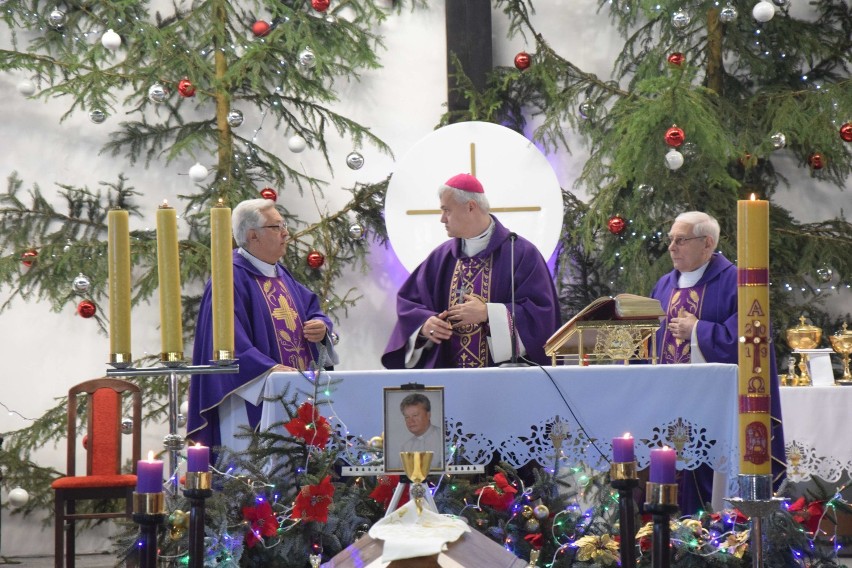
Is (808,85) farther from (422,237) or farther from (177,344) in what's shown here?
(177,344)

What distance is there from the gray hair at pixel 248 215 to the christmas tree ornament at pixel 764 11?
9.78ft

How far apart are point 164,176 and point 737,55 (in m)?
3.64

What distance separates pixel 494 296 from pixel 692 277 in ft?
3.34

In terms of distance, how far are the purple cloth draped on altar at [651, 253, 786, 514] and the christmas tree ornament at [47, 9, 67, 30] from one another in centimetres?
379

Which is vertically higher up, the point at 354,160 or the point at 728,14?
the point at 728,14

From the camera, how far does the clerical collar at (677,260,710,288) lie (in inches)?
224

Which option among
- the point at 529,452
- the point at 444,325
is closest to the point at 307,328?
the point at 444,325

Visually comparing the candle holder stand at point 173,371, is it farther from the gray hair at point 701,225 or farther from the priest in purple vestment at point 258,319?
the gray hair at point 701,225

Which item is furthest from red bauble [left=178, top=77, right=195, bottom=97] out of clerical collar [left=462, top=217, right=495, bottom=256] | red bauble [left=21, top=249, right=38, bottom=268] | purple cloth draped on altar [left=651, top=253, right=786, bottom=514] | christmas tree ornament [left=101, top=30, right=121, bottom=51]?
purple cloth draped on altar [left=651, top=253, right=786, bottom=514]

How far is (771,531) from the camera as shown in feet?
12.3

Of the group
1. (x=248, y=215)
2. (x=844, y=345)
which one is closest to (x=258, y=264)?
(x=248, y=215)

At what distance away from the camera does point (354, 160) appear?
7031mm

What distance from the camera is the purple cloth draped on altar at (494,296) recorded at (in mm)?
5230

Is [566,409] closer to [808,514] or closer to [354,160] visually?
[808,514]
